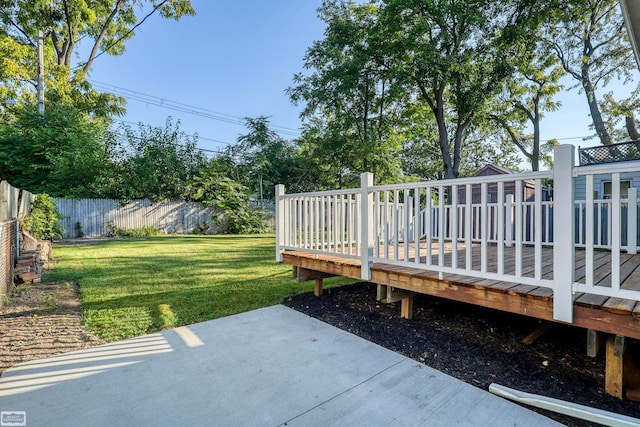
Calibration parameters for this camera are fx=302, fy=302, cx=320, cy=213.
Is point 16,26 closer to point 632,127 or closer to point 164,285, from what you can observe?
point 164,285

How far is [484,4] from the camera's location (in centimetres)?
996

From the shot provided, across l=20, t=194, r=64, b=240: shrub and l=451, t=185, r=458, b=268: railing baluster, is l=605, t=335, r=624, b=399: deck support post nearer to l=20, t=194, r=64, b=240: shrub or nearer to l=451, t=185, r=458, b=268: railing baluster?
l=451, t=185, r=458, b=268: railing baluster

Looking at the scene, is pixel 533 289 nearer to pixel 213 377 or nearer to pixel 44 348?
pixel 213 377

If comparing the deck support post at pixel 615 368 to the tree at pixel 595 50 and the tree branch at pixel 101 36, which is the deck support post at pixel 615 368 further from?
the tree branch at pixel 101 36

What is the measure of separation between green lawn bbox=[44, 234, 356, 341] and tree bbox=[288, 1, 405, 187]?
6.96 m

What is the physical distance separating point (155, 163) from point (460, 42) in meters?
13.1

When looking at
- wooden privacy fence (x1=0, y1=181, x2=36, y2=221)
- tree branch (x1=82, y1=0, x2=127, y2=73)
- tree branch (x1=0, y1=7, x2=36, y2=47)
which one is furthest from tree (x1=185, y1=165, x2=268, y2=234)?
tree branch (x1=0, y1=7, x2=36, y2=47)

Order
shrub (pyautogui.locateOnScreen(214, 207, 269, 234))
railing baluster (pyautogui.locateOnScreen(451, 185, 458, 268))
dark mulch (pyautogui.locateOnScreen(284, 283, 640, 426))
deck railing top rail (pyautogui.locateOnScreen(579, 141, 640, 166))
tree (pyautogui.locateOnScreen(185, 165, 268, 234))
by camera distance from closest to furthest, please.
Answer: dark mulch (pyautogui.locateOnScreen(284, 283, 640, 426)) < railing baluster (pyautogui.locateOnScreen(451, 185, 458, 268)) < deck railing top rail (pyautogui.locateOnScreen(579, 141, 640, 166)) < tree (pyautogui.locateOnScreen(185, 165, 268, 234)) < shrub (pyautogui.locateOnScreen(214, 207, 269, 234))

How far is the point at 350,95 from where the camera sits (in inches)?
499

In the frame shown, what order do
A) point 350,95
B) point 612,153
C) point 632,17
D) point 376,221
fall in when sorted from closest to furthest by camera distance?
point 632,17, point 376,221, point 612,153, point 350,95

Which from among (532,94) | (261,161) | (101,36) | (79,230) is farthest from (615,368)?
(101,36)

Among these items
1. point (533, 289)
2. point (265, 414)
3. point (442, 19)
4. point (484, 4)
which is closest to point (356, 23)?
point (442, 19)

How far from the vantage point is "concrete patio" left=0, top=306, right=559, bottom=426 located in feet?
5.58

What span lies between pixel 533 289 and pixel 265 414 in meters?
1.93
